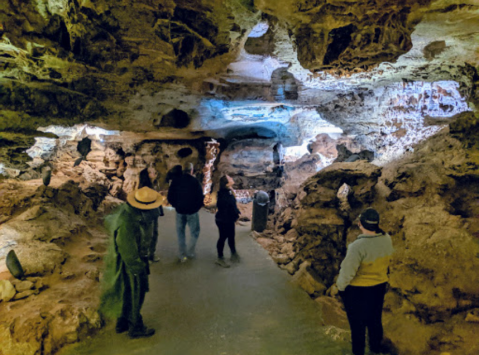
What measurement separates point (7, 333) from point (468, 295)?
5400 millimetres

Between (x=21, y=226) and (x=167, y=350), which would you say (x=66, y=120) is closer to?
(x=21, y=226)

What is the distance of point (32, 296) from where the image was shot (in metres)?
3.78

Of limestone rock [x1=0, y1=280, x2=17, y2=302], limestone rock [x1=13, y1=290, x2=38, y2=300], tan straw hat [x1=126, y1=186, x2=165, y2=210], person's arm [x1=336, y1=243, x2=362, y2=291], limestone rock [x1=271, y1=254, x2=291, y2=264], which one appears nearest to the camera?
person's arm [x1=336, y1=243, x2=362, y2=291]

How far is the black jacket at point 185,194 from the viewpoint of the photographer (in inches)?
208

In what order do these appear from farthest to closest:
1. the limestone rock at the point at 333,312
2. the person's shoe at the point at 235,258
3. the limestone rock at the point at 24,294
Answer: the person's shoe at the point at 235,258 → the limestone rock at the point at 333,312 → the limestone rock at the point at 24,294

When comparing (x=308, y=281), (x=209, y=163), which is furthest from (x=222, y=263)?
(x=209, y=163)

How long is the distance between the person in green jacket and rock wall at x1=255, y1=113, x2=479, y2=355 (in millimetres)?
3043

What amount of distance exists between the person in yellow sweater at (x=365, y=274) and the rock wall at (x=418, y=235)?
796 mm

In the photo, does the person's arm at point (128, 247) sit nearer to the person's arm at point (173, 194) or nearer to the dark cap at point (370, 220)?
the person's arm at point (173, 194)

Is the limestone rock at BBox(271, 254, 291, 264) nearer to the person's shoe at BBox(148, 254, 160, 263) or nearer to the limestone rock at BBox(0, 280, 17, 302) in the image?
the person's shoe at BBox(148, 254, 160, 263)

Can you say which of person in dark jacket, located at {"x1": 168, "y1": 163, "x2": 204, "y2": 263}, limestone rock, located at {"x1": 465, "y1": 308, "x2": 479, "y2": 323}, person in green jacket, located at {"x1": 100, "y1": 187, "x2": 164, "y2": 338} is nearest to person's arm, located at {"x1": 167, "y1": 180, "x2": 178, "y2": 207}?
person in dark jacket, located at {"x1": 168, "y1": 163, "x2": 204, "y2": 263}

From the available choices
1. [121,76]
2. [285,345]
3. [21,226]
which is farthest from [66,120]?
[285,345]

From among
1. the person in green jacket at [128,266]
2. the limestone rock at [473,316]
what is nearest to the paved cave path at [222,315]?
the person in green jacket at [128,266]

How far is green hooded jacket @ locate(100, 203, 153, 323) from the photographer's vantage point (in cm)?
313
